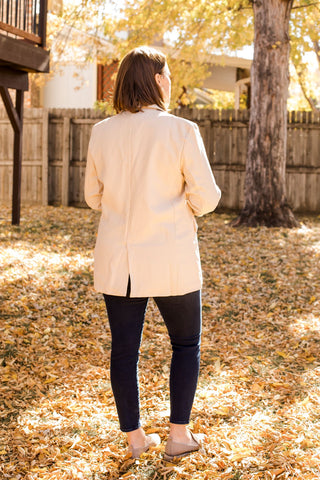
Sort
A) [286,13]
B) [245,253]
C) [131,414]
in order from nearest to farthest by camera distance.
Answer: [131,414] < [245,253] < [286,13]

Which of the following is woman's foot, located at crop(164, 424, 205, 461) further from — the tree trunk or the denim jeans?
the tree trunk

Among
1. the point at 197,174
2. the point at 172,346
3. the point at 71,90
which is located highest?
the point at 71,90

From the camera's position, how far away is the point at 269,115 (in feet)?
32.9

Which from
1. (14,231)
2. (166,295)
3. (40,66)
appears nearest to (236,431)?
(166,295)

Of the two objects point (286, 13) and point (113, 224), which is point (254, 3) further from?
point (113, 224)

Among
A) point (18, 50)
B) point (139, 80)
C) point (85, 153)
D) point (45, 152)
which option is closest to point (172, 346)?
point (139, 80)

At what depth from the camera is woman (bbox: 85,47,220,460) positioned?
2562 millimetres

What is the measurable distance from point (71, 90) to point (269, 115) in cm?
1167

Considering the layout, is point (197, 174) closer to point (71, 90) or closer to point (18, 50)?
point (18, 50)

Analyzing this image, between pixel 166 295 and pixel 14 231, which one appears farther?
pixel 14 231

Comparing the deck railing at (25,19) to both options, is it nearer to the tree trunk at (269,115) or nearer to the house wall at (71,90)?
the tree trunk at (269,115)

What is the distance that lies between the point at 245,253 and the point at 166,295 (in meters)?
5.70

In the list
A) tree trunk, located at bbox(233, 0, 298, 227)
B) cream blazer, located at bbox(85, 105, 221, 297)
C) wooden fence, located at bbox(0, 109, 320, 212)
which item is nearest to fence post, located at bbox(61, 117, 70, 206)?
wooden fence, located at bbox(0, 109, 320, 212)

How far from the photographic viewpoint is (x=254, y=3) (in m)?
10.1
